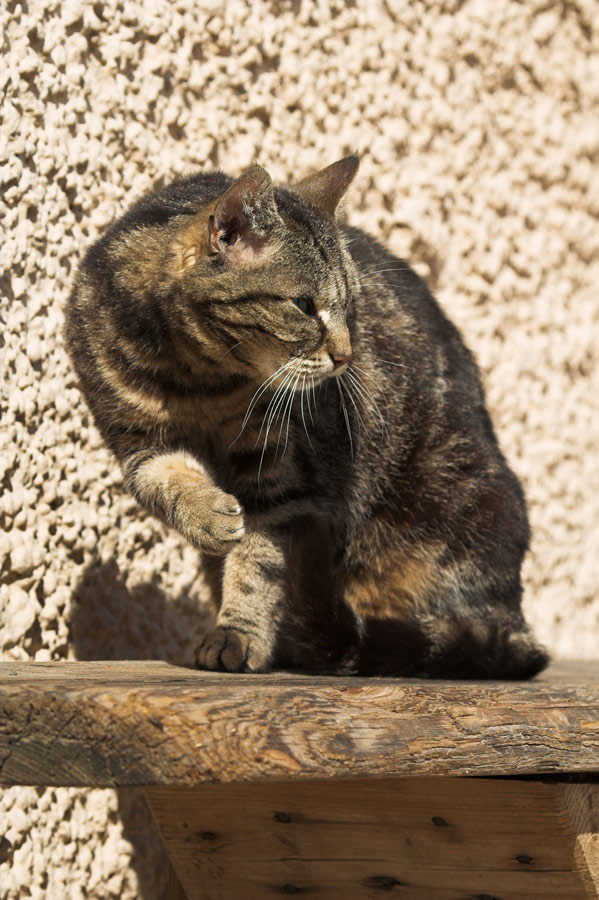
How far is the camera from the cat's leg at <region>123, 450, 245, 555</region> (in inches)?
72.2

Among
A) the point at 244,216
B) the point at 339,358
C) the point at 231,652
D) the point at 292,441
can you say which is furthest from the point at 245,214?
the point at 231,652

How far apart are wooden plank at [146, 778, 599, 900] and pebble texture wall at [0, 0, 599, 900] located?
46 centimetres

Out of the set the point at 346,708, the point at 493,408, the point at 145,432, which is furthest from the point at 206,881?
the point at 493,408

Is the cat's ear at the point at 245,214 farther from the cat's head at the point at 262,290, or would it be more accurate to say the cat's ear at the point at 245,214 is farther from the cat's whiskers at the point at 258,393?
the cat's whiskers at the point at 258,393

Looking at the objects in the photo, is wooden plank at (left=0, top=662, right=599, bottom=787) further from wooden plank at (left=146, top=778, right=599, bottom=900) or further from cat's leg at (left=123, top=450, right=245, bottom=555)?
cat's leg at (left=123, top=450, right=245, bottom=555)

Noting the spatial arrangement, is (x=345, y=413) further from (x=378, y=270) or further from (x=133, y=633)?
(x=133, y=633)

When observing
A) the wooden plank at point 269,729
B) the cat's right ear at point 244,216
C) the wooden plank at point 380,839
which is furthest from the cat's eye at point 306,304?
the wooden plank at point 380,839

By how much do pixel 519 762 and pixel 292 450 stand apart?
2.53 ft

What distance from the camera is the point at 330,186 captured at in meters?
2.14

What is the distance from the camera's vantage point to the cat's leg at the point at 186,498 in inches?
72.2

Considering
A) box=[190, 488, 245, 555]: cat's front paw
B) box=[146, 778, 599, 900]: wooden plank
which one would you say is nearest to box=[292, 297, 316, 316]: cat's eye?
box=[190, 488, 245, 555]: cat's front paw

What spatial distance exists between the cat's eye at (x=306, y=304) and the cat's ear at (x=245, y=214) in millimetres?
114

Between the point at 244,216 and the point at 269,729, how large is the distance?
0.91 metres

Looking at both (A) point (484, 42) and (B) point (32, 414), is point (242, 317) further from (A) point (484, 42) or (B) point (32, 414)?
(A) point (484, 42)
